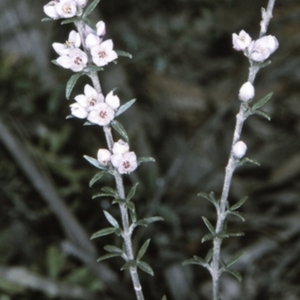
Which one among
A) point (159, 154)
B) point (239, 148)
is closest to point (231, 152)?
point (239, 148)

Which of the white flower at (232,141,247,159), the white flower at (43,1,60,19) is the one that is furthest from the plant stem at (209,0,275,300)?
the white flower at (43,1,60,19)

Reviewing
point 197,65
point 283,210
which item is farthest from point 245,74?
point 283,210

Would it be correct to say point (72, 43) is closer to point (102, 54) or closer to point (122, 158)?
point (102, 54)

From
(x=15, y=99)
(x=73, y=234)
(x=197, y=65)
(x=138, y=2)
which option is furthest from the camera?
(x=138, y=2)

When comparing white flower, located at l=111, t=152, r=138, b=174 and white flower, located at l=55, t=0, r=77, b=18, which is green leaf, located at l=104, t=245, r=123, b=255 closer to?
white flower, located at l=111, t=152, r=138, b=174

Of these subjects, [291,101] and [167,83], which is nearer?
[291,101]

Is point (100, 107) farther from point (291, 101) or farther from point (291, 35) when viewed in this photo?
point (291, 35)

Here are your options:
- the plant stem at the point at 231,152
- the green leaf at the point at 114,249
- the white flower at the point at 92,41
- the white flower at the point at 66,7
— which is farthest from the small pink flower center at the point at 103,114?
the green leaf at the point at 114,249

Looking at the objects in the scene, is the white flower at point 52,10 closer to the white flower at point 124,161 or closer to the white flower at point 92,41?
the white flower at point 92,41
